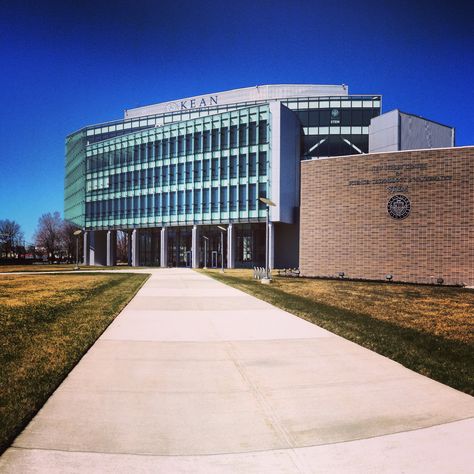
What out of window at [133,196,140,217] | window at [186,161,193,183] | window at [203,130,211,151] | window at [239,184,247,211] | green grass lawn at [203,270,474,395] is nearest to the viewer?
green grass lawn at [203,270,474,395]

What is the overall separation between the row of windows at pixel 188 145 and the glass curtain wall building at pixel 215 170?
126 mm

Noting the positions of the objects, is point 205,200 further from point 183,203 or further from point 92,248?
point 92,248

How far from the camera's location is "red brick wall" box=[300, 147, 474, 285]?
26094mm

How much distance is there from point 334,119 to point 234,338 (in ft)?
167

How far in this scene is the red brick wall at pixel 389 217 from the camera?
26.1 m

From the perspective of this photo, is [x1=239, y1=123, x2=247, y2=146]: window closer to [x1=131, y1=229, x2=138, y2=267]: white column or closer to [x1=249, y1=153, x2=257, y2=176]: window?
[x1=249, y1=153, x2=257, y2=176]: window

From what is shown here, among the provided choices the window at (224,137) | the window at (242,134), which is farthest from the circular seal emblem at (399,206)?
the window at (224,137)

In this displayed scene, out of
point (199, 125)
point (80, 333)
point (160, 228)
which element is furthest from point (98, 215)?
point (80, 333)

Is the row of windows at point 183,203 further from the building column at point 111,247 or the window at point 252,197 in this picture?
the building column at point 111,247

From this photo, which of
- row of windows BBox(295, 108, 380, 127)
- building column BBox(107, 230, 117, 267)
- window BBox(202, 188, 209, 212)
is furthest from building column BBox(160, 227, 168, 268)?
row of windows BBox(295, 108, 380, 127)

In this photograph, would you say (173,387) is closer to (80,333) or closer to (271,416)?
(271,416)

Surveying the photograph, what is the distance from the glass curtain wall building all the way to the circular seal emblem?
2008cm

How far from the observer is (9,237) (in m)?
98.9

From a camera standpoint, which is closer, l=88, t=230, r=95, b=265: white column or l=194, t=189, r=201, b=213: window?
l=194, t=189, r=201, b=213: window
